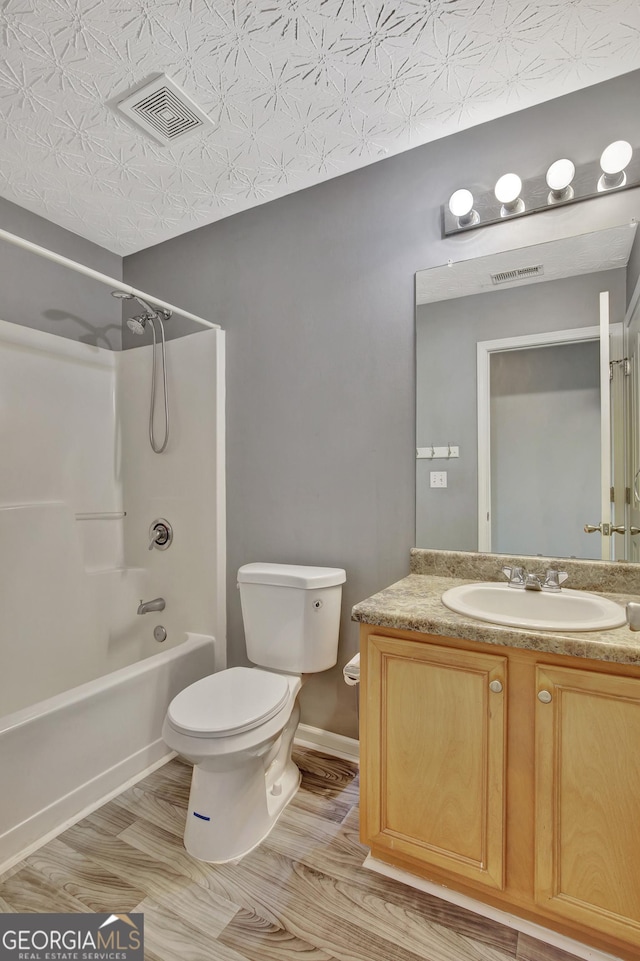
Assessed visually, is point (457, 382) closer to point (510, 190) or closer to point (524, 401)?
point (524, 401)

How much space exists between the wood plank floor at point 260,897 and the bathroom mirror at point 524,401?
103 cm

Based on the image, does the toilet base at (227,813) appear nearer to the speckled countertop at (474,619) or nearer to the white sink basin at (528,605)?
the speckled countertop at (474,619)

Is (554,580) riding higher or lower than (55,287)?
lower

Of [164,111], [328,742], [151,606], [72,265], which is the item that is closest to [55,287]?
[72,265]

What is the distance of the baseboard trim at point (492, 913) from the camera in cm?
112

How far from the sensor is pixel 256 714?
1.42m

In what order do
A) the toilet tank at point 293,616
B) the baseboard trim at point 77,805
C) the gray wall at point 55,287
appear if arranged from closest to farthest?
the baseboard trim at point 77,805 → the toilet tank at point 293,616 → the gray wall at point 55,287

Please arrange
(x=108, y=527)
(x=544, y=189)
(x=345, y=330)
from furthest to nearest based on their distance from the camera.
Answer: (x=108, y=527) → (x=345, y=330) → (x=544, y=189)

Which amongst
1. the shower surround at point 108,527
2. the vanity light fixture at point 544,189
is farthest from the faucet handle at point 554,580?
the shower surround at point 108,527

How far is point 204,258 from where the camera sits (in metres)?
2.34

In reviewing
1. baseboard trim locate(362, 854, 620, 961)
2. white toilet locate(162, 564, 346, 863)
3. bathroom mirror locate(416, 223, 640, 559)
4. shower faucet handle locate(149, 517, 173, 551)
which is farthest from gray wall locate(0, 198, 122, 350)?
baseboard trim locate(362, 854, 620, 961)

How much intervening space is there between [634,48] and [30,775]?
290 centimetres

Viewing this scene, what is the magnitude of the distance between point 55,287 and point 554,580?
8.54ft

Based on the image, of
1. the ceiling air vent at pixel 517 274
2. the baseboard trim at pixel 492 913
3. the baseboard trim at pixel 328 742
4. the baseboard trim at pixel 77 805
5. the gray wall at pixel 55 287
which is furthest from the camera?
the gray wall at pixel 55 287
